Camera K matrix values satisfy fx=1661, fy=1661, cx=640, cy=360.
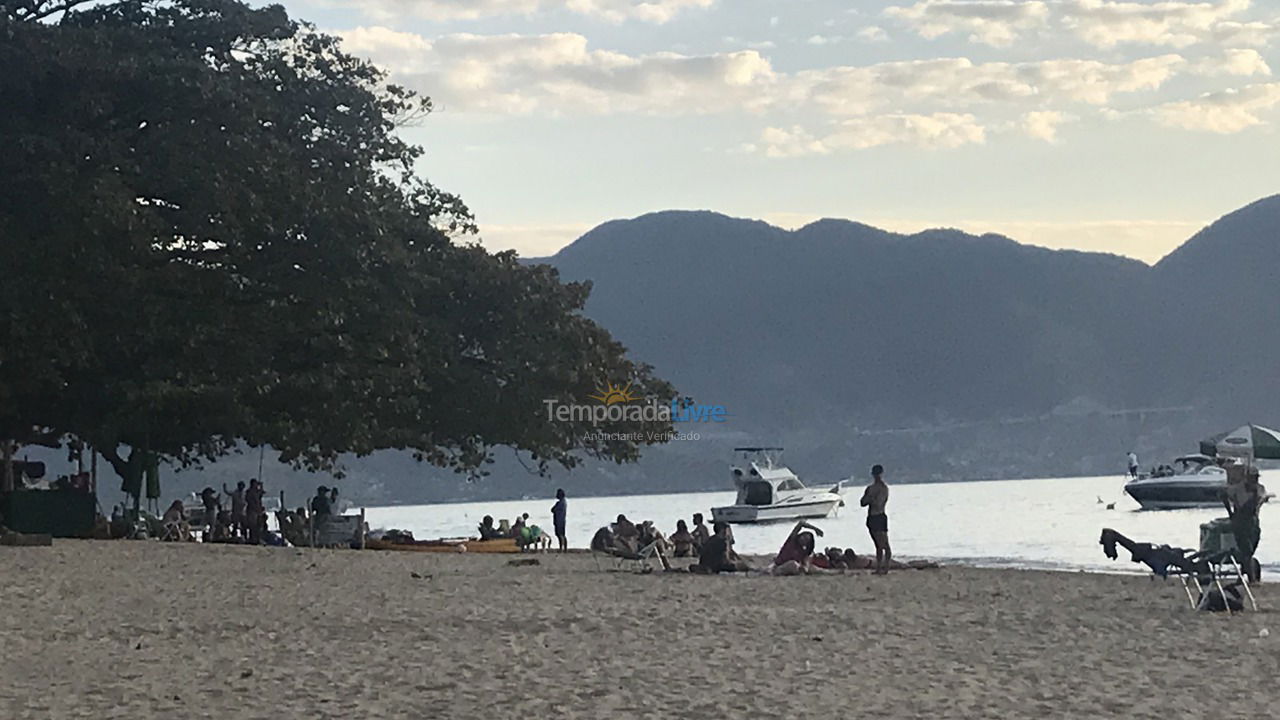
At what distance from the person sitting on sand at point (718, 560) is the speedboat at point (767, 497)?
48023 millimetres

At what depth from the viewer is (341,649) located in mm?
12289

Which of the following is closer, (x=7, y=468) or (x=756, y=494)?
(x=7, y=468)

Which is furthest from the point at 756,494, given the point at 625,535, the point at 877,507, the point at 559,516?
the point at 877,507

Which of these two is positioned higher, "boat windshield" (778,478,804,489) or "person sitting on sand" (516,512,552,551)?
"boat windshield" (778,478,804,489)

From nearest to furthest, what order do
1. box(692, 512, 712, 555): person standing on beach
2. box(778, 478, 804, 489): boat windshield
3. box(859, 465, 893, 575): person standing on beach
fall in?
box(859, 465, 893, 575): person standing on beach, box(692, 512, 712, 555): person standing on beach, box(778, 478, 804, 489): boat windshield

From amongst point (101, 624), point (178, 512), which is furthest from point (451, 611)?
point (178, 512)

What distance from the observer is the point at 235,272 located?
90.8ft

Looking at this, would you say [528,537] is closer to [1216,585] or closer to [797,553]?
[797,553]

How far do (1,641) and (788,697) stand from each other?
6.04 meters

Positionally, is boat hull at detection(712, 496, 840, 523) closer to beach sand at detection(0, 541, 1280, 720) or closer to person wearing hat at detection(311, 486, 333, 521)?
person wearing hat at detection(311, 486, 333, 521)

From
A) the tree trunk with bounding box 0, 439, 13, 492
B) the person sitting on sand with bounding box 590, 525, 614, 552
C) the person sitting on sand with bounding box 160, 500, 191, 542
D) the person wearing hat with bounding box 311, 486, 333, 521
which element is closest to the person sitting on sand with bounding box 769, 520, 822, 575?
the person sitting on sand with bounding box 590, 525, 614, 552

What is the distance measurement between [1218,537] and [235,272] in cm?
1673

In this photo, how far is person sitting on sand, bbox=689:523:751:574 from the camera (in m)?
22.7

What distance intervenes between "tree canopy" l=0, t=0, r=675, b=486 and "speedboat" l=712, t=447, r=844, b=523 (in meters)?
40.8
